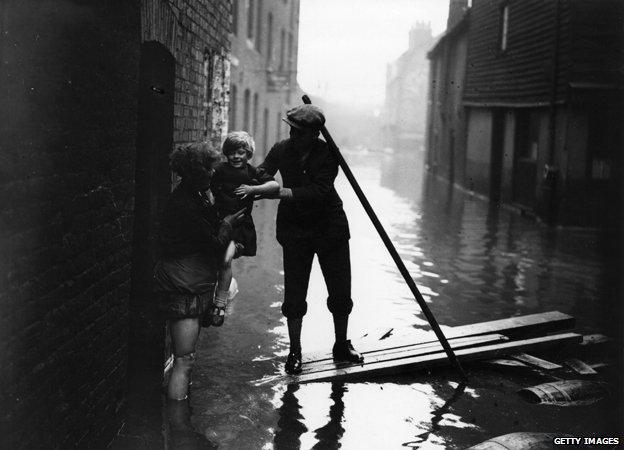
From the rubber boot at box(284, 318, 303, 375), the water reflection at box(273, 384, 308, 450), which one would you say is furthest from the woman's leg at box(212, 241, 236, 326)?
the rubber boot at box(284, 318, 303, 375)

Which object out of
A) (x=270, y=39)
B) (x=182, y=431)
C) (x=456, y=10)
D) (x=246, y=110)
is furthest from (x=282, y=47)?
(x=182, y=431)

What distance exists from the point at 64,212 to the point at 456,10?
109 feet

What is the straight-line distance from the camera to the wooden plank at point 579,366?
597 centimetres

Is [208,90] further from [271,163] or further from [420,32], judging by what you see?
[420,32]

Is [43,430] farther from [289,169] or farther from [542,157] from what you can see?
[542,157]

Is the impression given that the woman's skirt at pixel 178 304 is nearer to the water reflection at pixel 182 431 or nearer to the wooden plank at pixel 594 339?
the water reflection at pixel 182 431

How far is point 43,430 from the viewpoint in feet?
10.5

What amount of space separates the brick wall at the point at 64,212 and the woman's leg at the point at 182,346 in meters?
0.33

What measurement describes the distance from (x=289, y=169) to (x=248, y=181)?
651 mm

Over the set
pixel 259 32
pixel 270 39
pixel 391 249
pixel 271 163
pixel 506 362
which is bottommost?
pixel 506 362

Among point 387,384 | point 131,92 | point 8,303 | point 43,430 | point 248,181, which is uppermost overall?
point 131,92

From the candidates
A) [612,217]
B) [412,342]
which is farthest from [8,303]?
[612,217]

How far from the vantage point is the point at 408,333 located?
715cm

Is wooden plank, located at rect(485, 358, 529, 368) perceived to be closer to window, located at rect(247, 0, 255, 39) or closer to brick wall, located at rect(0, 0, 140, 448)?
brick wall, located at rect(0, 0, 140, 448)
